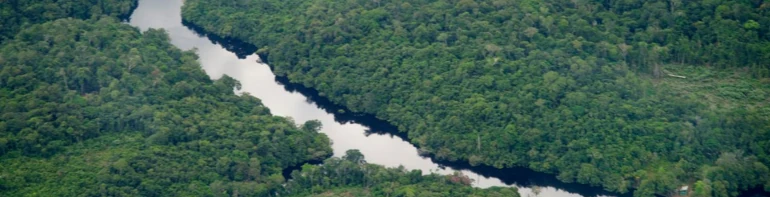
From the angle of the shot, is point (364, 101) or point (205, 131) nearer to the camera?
point (205, 131)

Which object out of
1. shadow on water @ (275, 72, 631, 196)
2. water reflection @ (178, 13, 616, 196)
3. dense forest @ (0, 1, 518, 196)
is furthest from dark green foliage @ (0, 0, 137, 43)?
shadow on water @ (275, 72, 631, 196)

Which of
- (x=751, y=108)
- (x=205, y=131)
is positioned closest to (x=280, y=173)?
(x=205, y=131)

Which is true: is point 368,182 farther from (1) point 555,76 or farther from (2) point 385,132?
(1) point 555,76

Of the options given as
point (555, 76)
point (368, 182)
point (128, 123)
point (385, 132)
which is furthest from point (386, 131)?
point (128, 123)

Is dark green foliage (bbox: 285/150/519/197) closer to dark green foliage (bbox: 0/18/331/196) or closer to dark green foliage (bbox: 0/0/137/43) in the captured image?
dark green foliage (bbox: 0/18/331/196)

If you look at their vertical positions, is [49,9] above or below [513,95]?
above

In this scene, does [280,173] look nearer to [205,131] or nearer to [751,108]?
[205,131]

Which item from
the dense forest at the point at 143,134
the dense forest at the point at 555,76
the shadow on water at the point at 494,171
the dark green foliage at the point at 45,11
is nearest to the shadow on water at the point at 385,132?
the shadow on water at the point at 494,171
